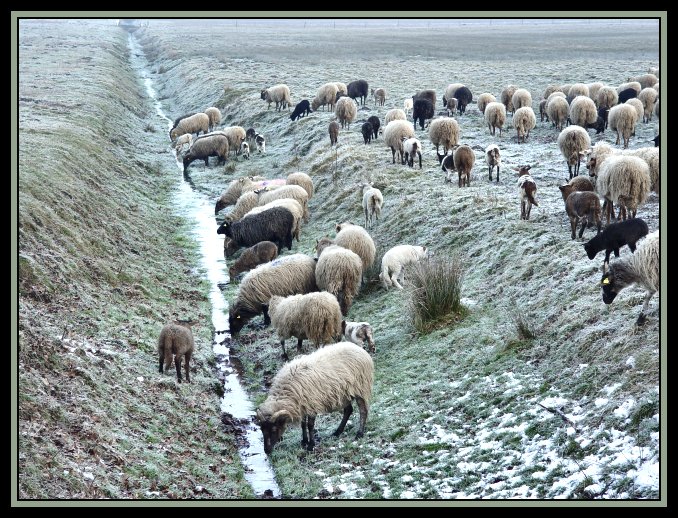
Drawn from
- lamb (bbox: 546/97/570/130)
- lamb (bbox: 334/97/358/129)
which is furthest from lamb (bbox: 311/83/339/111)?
lamb (bbox: 546/97/570/130)

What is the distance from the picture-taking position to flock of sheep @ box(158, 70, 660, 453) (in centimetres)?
1054

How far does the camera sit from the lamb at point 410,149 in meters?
22.9

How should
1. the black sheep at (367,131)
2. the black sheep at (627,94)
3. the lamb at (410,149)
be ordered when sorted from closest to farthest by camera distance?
1. the lamb at (410,149)
2. the black sheep at (367,131)
3. the black sheep at (627,94)

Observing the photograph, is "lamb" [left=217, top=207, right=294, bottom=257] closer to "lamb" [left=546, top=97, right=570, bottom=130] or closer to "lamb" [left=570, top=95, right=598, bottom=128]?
"lamb" [left=570, top=95, right=598, bottom=128]

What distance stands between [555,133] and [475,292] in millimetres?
15845

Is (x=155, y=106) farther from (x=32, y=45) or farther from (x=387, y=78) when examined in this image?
(x=32, y=45)

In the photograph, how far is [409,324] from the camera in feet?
45.4

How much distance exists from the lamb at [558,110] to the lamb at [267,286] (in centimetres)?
1625

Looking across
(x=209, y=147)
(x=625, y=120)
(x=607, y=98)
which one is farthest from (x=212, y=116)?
(x=625, y=120)

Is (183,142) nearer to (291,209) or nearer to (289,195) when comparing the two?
(289,195)

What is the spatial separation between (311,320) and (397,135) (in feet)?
41.1

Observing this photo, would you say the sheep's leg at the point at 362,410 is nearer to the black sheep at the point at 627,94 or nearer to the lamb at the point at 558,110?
the lamb at the point at 558,110

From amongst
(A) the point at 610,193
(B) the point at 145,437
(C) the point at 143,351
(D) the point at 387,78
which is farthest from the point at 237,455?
(D) the point at 387,78

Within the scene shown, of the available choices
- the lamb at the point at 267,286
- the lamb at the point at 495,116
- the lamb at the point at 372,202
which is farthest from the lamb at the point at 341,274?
the lamb at the point at 495,116
